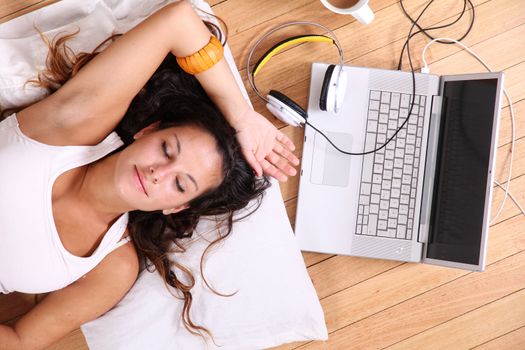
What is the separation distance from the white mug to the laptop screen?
256 mm

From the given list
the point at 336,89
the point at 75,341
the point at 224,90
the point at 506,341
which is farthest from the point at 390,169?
the point at 75,341

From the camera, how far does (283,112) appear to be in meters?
1.19

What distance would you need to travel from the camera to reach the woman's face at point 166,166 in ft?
3.20

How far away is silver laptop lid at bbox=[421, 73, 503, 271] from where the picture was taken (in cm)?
111

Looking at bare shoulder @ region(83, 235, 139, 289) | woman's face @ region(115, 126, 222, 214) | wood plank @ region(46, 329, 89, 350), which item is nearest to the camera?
woman's face @ region(115, 126, 222, 214)

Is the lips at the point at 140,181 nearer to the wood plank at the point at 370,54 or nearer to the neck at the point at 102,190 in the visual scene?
the neck at the point at 102,190

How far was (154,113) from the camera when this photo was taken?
1.13m

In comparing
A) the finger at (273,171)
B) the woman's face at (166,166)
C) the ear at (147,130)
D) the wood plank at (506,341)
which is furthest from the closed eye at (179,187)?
the wood plank at (506,341)

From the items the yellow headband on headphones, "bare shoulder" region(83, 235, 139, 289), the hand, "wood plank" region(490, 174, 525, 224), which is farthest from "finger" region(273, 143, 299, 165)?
"wood plank" region(490, 174, 525, 224)

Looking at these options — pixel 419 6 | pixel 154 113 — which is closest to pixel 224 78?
pixel 154 113

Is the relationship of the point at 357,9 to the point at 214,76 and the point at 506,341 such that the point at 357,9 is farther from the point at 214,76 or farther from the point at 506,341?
the point at 506,341

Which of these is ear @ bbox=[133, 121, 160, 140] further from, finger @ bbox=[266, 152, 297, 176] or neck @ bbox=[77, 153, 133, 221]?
finger @ bbox=[266, 152, 297, 176]

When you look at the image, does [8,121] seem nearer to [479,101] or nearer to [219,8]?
[219,8]

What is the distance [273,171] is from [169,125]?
28 centimetres
